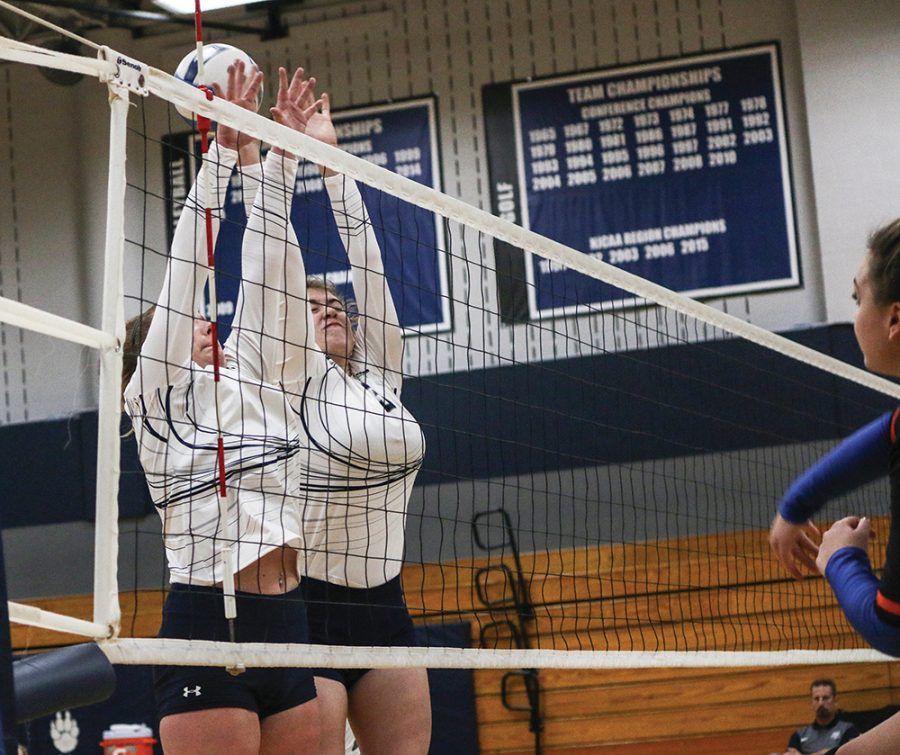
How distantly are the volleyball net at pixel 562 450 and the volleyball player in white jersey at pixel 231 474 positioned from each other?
0.10 m

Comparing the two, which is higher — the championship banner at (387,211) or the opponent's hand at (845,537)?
the championship banner at (387,211)

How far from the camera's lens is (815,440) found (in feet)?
26.6

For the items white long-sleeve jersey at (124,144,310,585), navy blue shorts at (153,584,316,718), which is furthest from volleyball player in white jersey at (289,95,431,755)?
navy blue shorts at (153,584,316,718)

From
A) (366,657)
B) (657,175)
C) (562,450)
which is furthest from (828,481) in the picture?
(657,175)

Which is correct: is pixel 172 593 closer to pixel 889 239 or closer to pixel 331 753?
pixel 331 753

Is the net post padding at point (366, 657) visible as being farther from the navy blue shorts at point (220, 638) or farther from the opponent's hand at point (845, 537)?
the opponent's hand at point (845, 537)

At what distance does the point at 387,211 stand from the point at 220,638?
7276 millimetres

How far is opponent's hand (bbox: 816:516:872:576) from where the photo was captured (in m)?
2.21

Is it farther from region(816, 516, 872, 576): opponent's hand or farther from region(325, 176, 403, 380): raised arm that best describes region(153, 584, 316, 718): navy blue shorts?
region(816, 516, 872, 576): opponent's hand

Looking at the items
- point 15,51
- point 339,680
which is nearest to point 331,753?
point 339,680

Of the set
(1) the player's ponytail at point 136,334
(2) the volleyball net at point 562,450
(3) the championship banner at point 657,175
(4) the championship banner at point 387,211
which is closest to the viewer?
(1) the player's ponytail at point 136,334

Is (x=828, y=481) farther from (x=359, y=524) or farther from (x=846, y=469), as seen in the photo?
(x=359, y=524)

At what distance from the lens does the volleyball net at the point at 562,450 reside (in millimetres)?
3426

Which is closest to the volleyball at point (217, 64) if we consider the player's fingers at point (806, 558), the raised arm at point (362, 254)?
the raised arm at point (362, 254)
